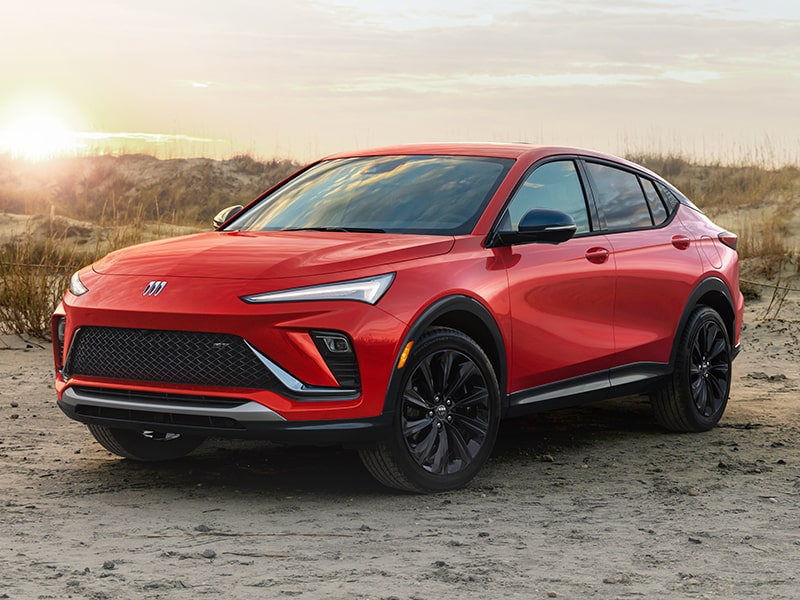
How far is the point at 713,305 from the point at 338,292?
3.96 metres

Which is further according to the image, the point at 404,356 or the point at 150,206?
the point at 150,206

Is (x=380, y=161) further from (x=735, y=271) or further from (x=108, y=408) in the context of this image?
(x=735, y=271)

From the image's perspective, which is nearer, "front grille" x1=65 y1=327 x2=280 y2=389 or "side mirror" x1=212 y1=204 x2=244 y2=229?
"front grille" x1=65 y1=327 x2=280 y2=389

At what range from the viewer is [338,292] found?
5.94 meters

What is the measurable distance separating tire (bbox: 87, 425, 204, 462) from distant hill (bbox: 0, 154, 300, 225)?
34900 millimetres

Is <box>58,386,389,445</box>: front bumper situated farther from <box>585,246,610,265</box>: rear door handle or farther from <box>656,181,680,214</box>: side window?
<box>656,181,680,214</box>: side window

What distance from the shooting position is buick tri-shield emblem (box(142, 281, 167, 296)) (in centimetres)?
613

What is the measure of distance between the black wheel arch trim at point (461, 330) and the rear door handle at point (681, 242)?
221cm

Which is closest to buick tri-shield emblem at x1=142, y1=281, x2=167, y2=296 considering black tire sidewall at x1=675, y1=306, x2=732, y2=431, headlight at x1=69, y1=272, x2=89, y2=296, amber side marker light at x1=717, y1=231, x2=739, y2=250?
headlight at x1=69, y1=272, x2=89, y2=296

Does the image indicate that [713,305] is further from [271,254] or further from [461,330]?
[271,254]

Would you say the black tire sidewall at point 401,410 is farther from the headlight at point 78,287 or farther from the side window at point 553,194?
the headlight at point 78,287

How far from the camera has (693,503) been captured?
6496mm

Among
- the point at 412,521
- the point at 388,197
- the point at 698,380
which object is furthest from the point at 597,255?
the point at 412,521

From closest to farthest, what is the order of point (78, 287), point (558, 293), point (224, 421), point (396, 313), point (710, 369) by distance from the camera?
point (224, 421)
point (396, 313)
point (78, 287)
point (558, 293)
point (710, 369)
